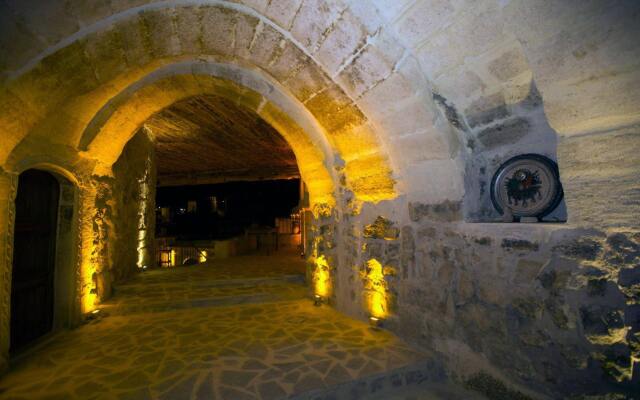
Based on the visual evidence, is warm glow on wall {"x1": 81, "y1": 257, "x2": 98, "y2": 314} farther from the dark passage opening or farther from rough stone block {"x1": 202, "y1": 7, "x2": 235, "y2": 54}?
the dark passage opening

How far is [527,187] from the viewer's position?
8.20 ft

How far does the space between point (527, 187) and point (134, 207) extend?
24.2 ft

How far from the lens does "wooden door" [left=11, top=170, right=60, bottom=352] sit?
3297 mm

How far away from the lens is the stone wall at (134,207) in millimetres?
5520

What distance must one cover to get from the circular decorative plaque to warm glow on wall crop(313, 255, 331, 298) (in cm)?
289

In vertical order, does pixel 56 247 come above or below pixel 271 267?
above

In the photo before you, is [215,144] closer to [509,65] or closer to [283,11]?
[283,11]

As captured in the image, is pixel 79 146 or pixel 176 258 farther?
pixel 176 258

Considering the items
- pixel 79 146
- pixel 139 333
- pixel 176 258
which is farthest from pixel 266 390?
pixel 176 258

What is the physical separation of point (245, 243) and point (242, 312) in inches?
291

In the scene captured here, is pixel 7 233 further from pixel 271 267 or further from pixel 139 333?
pixel 271 267

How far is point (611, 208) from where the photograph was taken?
5.80ft

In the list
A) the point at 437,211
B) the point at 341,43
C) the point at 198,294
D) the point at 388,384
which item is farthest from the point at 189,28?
the point at 198,294

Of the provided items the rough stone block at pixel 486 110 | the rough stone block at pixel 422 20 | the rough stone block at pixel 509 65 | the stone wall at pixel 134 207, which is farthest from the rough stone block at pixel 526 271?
the stone wall at pixel 134 207
